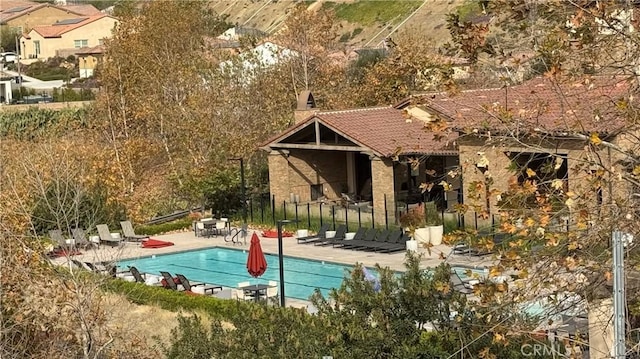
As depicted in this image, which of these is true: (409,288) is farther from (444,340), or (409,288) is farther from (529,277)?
(529,277)

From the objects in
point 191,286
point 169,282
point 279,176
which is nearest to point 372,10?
point 279,176

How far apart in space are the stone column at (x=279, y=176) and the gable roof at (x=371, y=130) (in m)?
0.40

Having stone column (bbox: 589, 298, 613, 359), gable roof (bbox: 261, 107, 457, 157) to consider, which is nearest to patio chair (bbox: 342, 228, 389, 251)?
gable roof (bbox: 261, 107, 457, 157)

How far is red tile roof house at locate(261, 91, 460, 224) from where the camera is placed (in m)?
30.7

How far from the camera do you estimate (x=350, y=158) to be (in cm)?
3578

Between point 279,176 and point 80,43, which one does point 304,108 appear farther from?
point 80,43

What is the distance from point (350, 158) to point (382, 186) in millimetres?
Result: 5304

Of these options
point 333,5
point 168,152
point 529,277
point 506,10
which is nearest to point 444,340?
point 529,277

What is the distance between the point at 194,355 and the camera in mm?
12203

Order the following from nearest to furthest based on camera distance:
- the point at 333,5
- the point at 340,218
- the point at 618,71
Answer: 1. the point at 618,71
2. the point at 340,218
3. the point at 333,5

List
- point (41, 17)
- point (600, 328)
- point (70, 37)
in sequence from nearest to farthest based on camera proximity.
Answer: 1. point (600, 328)
2. point (70, 37)
3. point (41, 17)

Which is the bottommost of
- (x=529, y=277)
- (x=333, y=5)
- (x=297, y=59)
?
(x=529, y=277)

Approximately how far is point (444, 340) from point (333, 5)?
9513 cm

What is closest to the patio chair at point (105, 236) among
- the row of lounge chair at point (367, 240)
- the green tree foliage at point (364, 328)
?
the row of lounge chair at point (367, 240)
